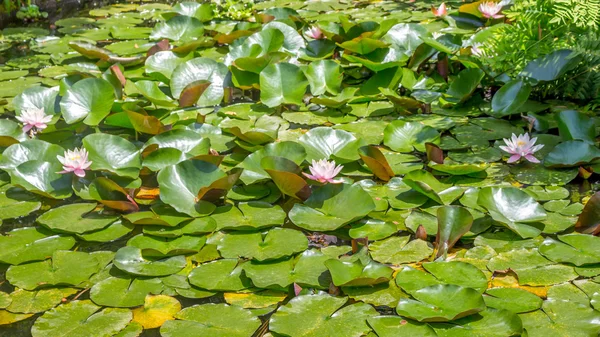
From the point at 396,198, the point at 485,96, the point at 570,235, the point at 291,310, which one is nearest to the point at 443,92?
the point at 485,96

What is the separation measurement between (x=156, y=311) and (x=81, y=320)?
0.25 metres

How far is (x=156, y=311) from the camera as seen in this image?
226cm

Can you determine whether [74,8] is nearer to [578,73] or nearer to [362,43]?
[362,43]

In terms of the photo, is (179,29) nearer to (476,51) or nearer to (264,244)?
(476,51)

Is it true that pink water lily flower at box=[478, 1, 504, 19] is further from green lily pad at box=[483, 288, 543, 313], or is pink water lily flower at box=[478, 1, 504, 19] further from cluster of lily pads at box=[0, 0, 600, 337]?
green lily pad at box=[483, 288, 543, 313]

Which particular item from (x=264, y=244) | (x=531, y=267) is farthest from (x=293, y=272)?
(x=531, y=267)

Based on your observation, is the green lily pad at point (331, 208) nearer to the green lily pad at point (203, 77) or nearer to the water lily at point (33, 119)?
the green lily pad at point (203, 77)

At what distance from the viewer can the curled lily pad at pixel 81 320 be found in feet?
7.10

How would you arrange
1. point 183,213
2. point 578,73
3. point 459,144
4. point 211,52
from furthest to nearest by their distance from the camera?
point 211,52
point 578,73
point 459,144
point 183,213

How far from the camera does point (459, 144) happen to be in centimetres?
341

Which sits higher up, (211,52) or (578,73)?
(578,73)

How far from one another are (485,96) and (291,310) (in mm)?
2302

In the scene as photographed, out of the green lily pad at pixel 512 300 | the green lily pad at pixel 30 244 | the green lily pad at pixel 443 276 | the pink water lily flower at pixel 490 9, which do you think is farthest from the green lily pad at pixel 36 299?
the pink water lily flower at pixel 490 9

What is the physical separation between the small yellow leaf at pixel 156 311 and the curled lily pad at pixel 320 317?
359 millimetres
